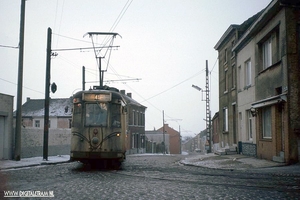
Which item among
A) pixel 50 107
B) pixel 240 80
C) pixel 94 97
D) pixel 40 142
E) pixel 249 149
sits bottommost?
pixel 249 149

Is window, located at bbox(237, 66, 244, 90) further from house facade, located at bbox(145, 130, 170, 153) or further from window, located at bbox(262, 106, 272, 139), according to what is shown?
house facade, located at bbox(145, 130, 170, 153)

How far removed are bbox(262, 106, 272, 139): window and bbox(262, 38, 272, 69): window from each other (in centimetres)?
237

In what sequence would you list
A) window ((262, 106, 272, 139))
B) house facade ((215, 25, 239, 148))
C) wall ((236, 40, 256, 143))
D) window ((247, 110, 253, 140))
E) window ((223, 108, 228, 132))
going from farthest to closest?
1. window ((223, 108, 228, 132))
2. house facade ((215, 25, 239, 148))
3. window ((247, 110, 253, 140))
4. wall ((236, 40, 256, 143))
5. window ((262, 106, 272, 139))

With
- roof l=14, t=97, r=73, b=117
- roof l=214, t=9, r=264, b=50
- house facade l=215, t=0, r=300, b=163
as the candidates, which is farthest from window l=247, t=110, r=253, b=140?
roof l=14, t=97, r=73, b=117

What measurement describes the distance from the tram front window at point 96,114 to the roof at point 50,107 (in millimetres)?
41130

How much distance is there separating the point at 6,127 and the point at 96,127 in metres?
8.22

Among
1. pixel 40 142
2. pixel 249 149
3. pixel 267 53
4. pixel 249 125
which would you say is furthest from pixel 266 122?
pixel 40 142

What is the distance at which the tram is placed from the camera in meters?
15.6

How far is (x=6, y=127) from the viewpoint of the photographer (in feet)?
70.7

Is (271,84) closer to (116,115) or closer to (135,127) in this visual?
Result: (116,115)

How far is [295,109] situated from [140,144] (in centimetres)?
4498

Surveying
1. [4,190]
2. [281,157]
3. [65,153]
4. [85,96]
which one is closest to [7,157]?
[85,96]

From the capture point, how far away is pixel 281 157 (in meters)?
17.0

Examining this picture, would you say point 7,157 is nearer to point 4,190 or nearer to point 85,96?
point 85,96
